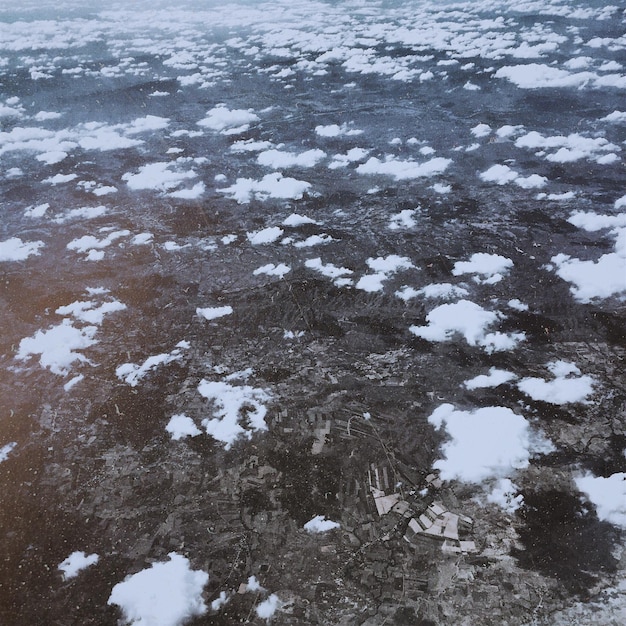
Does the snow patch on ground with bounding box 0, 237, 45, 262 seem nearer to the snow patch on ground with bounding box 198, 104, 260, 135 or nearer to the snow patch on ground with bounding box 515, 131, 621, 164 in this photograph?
the snow patch on ground with bounding box 198, 104, 260, 135

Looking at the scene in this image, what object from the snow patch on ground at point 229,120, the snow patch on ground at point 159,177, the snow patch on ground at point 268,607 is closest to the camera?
the snow patch on ground at point 268,607

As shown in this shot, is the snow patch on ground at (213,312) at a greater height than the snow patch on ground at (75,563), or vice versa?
the snow patch on ground at (213,312)

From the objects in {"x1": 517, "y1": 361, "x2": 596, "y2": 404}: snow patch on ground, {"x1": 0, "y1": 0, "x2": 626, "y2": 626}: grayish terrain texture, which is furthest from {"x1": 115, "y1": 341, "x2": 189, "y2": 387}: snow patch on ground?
{"x1": 517, "y1": 361, "x2": 596, "y2": 404}: snow patch on ground

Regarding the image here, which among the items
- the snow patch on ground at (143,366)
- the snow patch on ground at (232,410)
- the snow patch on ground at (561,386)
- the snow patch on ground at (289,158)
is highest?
the snow patch on ground at (289,158)

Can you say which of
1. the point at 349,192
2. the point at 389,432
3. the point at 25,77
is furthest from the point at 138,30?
the point at 389,432

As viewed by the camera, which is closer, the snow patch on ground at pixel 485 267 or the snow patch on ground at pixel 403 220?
the snow patch on ground at pixel 485 267

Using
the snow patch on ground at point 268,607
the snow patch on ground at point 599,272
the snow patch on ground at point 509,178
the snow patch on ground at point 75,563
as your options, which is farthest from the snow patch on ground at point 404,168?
the snow patch on ground at point 75,563

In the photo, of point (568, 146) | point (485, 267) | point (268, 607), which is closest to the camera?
point (268, 607)

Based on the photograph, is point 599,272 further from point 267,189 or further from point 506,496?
point 267,189

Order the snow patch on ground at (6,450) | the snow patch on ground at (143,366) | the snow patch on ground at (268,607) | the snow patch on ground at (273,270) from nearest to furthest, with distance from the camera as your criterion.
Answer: the snow patch on ground at (268,607) → the snow patch on ground at (6,450) → the snow patch on ground at (143,366) → the snow patch on ground at (273,270)

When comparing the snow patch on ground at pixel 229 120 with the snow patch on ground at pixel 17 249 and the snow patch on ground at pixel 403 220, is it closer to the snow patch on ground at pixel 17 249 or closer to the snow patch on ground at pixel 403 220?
the snow patch on ground at pixel 17 249

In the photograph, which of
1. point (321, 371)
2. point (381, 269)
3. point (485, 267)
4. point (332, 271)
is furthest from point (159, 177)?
point (485, 267)
